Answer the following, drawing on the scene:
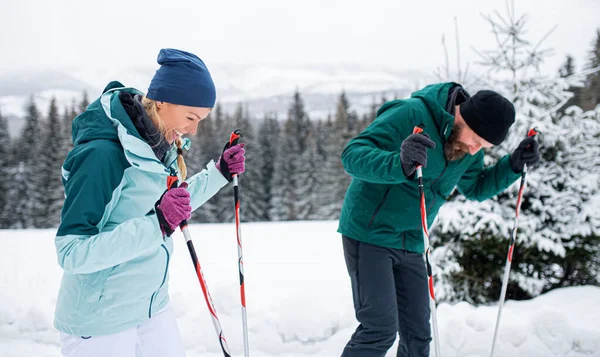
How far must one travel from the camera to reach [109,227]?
171 centimetres

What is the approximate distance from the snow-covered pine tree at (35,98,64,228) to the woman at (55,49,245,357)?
1446 inches

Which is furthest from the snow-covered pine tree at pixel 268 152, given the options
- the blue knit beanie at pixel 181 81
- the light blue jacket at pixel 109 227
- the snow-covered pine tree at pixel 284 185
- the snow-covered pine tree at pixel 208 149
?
the light blue jacket at pixel 109 227

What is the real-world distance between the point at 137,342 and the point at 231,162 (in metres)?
1.07

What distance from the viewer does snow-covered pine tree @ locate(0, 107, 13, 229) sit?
38.4m

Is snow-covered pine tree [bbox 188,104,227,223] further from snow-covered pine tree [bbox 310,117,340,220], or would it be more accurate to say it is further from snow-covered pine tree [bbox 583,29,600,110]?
snow-covered pine tree [bbox 583,29,600,110]

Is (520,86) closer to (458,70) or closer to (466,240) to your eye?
(458,70)

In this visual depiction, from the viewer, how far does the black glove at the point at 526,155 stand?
3.18 metres

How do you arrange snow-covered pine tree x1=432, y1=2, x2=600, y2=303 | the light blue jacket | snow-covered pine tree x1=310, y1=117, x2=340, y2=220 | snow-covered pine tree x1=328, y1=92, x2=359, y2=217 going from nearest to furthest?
the light blue jacket, snow-covered pine tree x1=432, y1=2, x2=600, y2=303, snow-covered pine tree x1=328, y1=92, x2=359, y2=217, snow-covered pine tree x1=310, y1=117, x2=340, y2=220

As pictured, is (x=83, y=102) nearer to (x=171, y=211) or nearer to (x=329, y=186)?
(x=329, y=186)

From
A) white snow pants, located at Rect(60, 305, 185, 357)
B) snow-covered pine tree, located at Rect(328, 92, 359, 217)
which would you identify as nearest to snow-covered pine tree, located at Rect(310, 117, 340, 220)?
snow-covered pine tree, located at Rect(328, 92, 359, 217)

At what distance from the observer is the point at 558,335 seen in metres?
3.68

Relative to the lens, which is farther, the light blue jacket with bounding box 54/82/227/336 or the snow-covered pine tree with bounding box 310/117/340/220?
the snow-covered pine tree with bounding box 310/117/340/220

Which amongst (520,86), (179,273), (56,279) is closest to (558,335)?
(520,86)

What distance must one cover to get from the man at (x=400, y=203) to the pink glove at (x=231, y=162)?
627 millimetres
